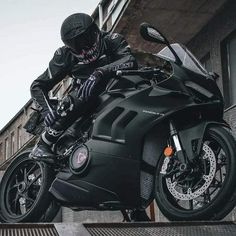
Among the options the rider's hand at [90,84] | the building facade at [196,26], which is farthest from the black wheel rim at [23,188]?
the building facade at [196,26]

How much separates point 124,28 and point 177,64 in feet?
27.3

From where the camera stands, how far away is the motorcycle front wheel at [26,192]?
5273 millimetres

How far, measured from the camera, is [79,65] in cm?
545

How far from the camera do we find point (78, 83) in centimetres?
546

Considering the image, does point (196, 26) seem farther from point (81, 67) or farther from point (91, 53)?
point (91, 53)

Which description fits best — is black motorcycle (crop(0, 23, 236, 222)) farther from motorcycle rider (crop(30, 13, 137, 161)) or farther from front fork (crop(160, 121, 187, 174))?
motorcycle rider (crop(30, 13, 137, 161))

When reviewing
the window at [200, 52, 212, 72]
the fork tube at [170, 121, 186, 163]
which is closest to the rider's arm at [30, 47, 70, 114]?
the fork tube at [170, 121, 186, 163]

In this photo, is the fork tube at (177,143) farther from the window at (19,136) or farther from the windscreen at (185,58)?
the window at (19,136)

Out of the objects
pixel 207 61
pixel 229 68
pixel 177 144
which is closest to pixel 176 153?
pixel 177 144

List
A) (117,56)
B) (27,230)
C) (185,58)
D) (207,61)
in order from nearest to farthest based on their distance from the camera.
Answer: (27,230) → (185,58) → (117,56) → (207,61)

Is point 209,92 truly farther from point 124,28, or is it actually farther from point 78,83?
point 124,28

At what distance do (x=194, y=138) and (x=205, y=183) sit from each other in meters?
0.34

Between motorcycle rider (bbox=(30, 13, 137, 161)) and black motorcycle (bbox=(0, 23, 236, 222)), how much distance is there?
11cm

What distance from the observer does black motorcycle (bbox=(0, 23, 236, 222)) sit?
4430mm
